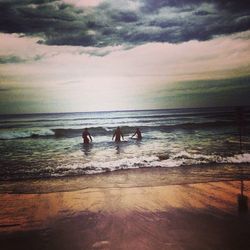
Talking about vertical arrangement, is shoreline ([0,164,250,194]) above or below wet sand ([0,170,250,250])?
below

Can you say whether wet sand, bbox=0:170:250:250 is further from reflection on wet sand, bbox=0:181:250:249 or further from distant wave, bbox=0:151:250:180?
distant wave, bbox=0:151:250:180

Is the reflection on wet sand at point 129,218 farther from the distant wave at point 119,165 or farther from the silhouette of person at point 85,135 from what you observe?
the silhouette of person at point 85,135

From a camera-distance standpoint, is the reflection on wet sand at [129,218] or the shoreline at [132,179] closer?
the reflection on wet sand at [129,218]

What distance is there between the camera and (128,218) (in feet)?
15.9

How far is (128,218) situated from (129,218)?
16 millimetres

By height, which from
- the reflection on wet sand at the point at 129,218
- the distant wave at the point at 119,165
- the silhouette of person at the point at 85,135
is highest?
the silhouette of person at the point at 85,135

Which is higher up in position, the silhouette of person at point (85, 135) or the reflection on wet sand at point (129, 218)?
the silhouette of person at point (85, 135)

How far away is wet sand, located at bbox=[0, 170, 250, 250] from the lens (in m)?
3.98

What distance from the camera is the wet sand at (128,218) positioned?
398cm

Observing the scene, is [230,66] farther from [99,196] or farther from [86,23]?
[99,196]

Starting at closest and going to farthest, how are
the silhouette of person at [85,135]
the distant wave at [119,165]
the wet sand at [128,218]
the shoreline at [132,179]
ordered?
1. the wet sand at [128,218]
2. the shoreline at [132,179]
3. the distant wave at [119,165]
4. the silhouette of person at [85,135]

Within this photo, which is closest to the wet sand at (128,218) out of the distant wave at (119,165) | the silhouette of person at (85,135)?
the distant wave at (119,165)

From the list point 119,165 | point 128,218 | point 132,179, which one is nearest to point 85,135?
point 119,165

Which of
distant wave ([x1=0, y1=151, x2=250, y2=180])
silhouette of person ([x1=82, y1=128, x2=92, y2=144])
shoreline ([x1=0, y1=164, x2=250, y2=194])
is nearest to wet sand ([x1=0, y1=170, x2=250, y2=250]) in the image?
shoreline ([x1=0, y1=164, x2=250, y2=194])
